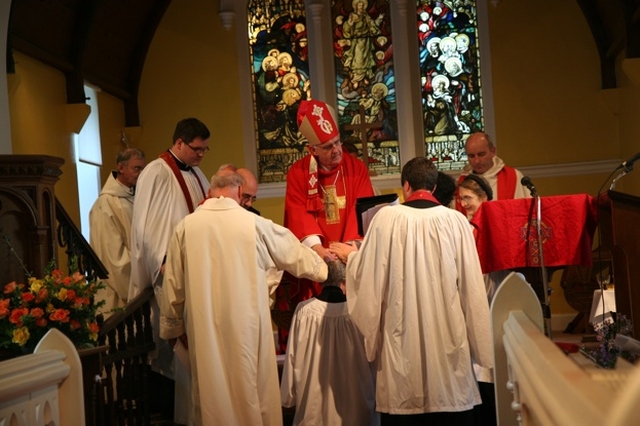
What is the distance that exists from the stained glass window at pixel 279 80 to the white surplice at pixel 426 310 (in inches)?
273

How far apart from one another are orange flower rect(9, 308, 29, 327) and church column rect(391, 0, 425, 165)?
7678mm

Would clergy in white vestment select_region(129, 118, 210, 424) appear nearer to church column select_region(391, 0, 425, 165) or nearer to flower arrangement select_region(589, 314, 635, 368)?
flower arrangement select_region(589, 314, 635, 368)

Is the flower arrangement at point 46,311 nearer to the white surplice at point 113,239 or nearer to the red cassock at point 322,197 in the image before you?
the red cassock at point 322,197

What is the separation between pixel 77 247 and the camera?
6312mm

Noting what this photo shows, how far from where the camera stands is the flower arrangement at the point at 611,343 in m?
4.81

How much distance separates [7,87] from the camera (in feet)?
27.5

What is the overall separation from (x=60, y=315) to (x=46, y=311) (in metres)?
0.08

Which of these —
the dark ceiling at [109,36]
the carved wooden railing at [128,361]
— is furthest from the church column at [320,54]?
the carved wooden railing at [128,361]

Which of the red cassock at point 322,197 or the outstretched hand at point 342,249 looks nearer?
the outstretched hand at point 342,249

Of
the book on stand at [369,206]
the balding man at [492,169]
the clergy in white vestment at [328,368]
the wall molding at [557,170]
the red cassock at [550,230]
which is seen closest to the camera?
the red cassock at [550,230]

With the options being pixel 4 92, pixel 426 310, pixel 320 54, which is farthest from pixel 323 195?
pixel 320 54

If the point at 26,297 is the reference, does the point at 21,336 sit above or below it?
below

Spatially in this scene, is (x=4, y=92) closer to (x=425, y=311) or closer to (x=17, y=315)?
(x=17, y=315)

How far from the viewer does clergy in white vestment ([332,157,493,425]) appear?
5035 millimetres
